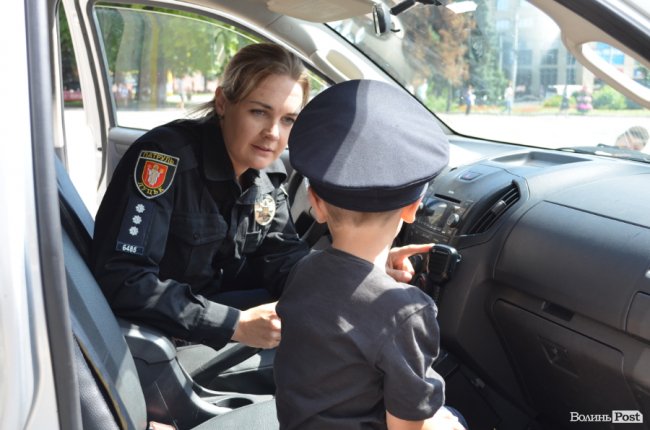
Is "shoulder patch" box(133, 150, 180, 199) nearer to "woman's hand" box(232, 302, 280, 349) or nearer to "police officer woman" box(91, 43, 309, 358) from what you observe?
"police officer woman" box(91, 43, 309, 358)

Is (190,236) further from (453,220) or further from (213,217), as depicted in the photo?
(453,220)

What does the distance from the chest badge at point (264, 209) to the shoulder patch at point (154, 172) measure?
35 cm

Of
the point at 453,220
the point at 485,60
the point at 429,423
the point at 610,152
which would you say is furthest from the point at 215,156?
the point at 610,152

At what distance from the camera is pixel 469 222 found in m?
2.07

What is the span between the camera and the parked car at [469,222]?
98 centimetres

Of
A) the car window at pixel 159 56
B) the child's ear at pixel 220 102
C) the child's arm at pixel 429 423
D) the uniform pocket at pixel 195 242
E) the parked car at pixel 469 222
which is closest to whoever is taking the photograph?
the parked car at pixel 469 222

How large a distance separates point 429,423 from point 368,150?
0.47m

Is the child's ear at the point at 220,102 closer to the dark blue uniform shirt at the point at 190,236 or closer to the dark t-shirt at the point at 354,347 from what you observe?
the dark blue uniform shirt at the point at 190,236

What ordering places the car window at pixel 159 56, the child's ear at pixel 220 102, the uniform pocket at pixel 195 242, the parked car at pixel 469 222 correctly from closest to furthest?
the parked car at pixel 469 222 → the uniform pocket at pixel 195 242 → the child's ear at pixel 220 102 → the car window at pixel 159 56

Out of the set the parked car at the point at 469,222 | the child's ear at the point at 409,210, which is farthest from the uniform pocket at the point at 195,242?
the child's ear at the point at 409,210

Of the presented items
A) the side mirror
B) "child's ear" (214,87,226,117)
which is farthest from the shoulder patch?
the side mirror

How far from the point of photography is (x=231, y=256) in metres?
2.05

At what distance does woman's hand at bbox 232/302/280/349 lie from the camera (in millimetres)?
1646

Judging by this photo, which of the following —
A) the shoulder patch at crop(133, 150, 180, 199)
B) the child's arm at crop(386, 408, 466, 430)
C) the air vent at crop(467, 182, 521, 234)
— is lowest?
the child's arm at crop(386, 408, 466, 430)
